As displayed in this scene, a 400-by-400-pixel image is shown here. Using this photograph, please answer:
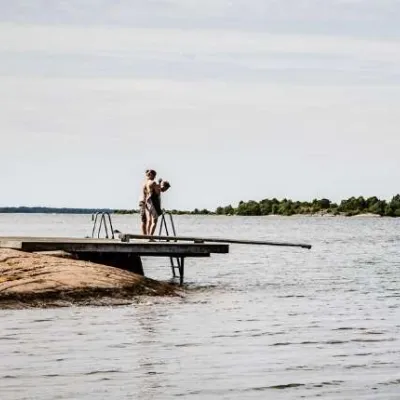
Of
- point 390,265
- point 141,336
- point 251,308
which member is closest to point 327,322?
point 251,308

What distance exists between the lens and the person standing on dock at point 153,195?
29.3m

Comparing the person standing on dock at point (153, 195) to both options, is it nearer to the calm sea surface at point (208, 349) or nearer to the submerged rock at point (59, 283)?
the calm sea surface at point (208, 349)

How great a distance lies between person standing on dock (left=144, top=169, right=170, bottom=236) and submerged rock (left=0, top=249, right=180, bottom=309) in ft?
16.8

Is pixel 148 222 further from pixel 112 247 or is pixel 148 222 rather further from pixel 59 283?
pixel 59 283

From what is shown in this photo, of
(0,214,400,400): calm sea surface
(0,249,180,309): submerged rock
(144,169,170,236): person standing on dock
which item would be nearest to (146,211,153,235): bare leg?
(144,169,170,236): person standing on dock

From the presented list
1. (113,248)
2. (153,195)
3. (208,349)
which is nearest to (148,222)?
(153,195)

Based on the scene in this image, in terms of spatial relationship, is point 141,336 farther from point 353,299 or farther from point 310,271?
point 310,271

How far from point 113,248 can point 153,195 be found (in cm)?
210

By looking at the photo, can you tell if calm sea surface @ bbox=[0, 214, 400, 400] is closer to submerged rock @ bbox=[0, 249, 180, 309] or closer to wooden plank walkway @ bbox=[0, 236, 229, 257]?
submerged rock @ bbox=[0, 249, 180, 309]

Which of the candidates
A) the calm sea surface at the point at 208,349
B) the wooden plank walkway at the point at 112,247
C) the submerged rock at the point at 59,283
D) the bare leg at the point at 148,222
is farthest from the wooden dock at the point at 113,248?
the submerged rock at the point at 59,283

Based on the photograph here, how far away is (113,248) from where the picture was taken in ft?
92.7

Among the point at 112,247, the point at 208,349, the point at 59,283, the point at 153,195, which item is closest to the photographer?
the point at 208,349

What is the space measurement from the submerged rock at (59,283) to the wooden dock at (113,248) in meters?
2.44

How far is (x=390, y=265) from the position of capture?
162 ft
